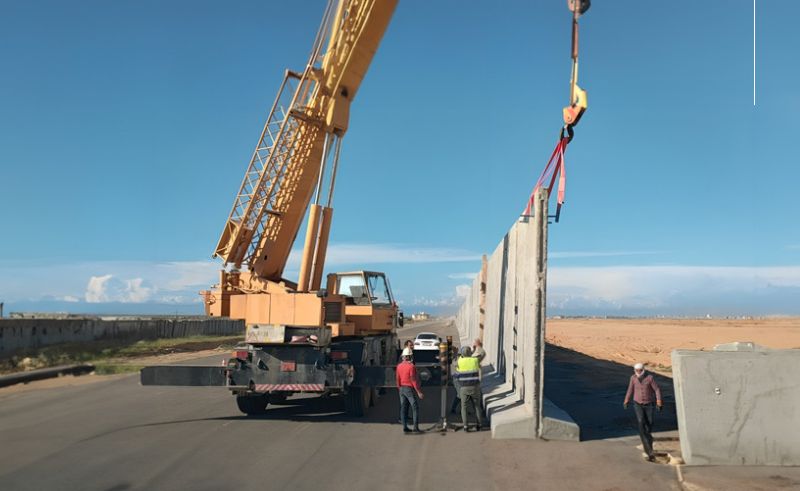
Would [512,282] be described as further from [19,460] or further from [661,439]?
[19,460]

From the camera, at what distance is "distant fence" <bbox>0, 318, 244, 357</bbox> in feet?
91.3

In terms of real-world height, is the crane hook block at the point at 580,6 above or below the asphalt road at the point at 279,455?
above

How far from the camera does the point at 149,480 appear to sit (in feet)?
25.0

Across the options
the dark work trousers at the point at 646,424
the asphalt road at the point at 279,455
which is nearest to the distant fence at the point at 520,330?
the asphalt road at the point at 279,455

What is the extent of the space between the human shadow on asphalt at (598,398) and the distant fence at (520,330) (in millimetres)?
1144

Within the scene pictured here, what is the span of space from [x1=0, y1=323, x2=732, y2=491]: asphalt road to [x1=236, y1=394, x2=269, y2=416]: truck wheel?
16cm

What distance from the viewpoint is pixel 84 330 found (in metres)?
34.8

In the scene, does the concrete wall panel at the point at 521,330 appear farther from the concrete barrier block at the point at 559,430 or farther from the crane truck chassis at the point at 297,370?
the crane truck chassis at the point at 297,370

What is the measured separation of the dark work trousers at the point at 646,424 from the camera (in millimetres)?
8625

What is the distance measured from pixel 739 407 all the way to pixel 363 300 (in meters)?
7.78

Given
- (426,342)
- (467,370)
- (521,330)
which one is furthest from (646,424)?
(426,342)

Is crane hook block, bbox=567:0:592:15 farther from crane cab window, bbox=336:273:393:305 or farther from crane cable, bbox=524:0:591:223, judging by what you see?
crane cab window, bbox=336:273:393:305

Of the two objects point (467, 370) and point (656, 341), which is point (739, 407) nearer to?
point (467, 370)

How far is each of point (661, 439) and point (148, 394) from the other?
478 inches
